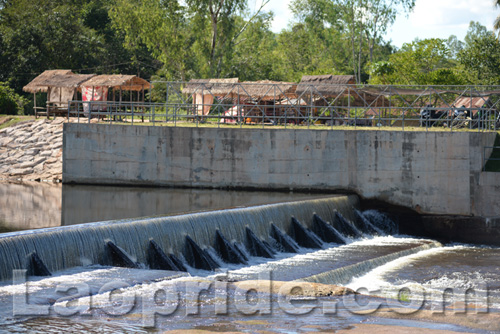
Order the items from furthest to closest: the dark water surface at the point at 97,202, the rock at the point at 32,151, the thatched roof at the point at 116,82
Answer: the thatched roof at the point at 116,82, the rock at the point at 32,151, the dark water surface at the point at 97,202

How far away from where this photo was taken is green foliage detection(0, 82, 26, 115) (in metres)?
42.1

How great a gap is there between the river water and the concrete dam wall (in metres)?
1.21

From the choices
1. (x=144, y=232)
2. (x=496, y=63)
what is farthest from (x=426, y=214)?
(x=496, y=63)

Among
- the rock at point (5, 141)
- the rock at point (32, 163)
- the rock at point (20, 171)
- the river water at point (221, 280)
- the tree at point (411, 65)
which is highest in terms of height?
the tree at point (411, 65)

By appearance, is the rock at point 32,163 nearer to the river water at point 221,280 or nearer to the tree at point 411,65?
the river water at point 221,280

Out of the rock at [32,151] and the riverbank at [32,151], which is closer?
the riverbank at [32,151]

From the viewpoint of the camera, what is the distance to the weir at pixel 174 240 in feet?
45.2

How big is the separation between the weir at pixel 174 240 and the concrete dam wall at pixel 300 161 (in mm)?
3180

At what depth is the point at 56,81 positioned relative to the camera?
132 feet

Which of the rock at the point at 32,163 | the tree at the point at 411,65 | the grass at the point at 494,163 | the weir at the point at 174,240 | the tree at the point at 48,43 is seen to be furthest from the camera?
the tree at the point at 48,43

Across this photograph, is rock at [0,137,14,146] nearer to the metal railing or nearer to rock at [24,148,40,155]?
rock at [24,148,40,155]

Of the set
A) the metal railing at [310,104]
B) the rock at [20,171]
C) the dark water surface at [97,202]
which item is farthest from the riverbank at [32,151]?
the dark water surface at [97,202]

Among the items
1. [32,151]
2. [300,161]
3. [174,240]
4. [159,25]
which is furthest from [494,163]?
[159,25]

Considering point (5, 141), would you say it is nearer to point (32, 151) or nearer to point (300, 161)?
point (32, 151)
